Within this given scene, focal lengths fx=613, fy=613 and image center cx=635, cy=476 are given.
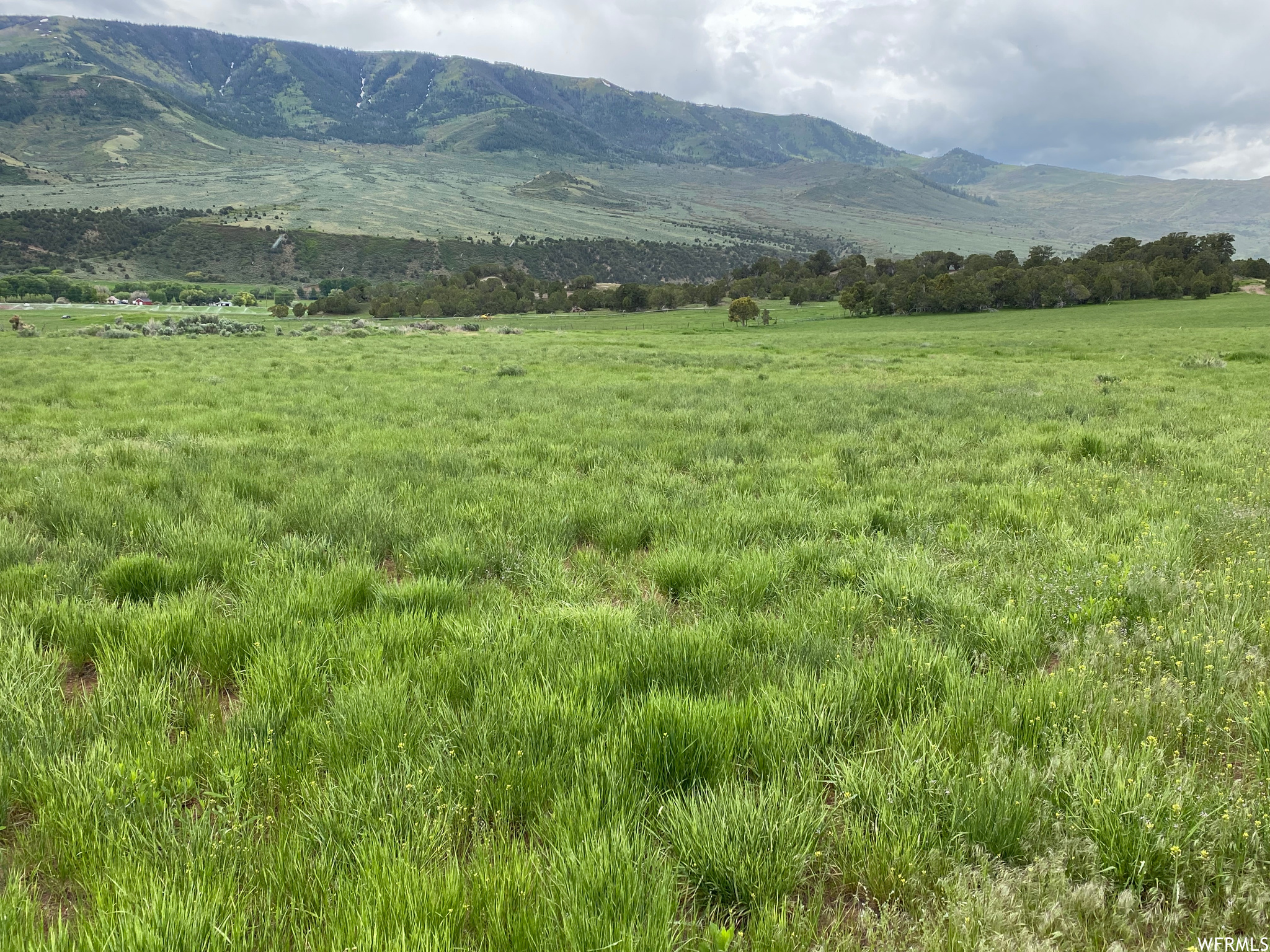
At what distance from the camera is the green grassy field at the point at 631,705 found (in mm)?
2086

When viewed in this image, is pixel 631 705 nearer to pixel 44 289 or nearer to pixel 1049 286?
pixel 1049 286

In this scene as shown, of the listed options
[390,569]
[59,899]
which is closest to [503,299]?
[390,569]

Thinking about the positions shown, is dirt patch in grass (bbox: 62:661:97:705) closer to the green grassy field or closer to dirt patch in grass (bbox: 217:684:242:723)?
the green grassy field

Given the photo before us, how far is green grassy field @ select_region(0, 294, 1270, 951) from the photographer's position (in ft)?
6.84

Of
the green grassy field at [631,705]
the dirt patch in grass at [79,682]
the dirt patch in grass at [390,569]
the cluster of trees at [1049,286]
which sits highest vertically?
the cluster of trees at [1049,286]

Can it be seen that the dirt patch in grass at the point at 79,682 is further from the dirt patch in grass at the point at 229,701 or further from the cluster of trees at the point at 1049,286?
the cluster of trees at the point at 1049,286

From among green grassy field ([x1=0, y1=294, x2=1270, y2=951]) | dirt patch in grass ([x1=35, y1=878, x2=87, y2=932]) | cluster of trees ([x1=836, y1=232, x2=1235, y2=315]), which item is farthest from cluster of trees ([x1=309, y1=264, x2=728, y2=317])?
dirt patch in grass ([x1=35, y1=878, x2=87, y2=932])

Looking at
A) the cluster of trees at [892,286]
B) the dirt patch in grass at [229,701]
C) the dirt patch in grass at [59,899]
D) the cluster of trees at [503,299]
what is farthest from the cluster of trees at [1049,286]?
the dirt patch in grass at [59,899]

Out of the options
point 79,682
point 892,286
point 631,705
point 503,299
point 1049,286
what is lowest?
point 79,682

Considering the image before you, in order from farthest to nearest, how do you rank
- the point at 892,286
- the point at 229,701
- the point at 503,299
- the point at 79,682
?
the point at 503,299 → the point at 892,286 → the point at 79,682 → the point at 229,701

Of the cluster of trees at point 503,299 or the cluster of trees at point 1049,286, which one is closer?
the cluster of trees at point 1049,286

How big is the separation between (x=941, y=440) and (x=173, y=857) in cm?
1053

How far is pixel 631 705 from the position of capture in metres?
2.99

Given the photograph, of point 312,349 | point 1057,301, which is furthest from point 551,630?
point 1057,301
